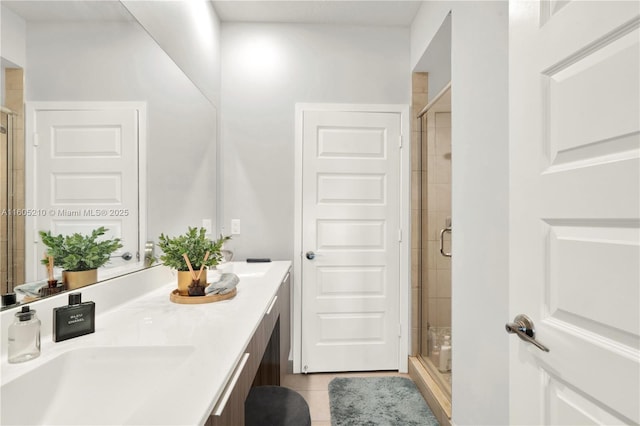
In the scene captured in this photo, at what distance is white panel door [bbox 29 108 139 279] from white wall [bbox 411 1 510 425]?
58.4 inches

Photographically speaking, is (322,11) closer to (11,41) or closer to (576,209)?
(11,41)

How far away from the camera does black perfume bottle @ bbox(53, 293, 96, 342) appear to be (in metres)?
0.87

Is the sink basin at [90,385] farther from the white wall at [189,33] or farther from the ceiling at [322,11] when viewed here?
the ceiling at [322,11]

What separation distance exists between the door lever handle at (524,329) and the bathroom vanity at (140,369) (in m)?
0.78

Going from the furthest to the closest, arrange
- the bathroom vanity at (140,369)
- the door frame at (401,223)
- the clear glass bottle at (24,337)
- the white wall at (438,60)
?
the door frame at (401,223) → the white wall at (438,60) → the clear glass bottle at (24,337) → the bathroom vanity at (140,369)

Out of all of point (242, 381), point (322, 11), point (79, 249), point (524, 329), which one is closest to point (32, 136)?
point (79, 249)

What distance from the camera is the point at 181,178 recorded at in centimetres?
180

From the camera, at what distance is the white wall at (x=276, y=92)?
2475 mm

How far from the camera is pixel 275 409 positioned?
1193 millimetres

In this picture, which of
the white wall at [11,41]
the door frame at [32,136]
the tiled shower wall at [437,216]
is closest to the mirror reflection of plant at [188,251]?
the door frame at [32,136]

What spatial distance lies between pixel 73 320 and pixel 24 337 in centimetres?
15

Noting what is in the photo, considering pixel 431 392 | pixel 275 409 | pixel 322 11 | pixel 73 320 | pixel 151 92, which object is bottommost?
pixel 431 392

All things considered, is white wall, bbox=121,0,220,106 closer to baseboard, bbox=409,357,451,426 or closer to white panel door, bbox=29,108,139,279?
white panel door, bbox=29,108,139,279

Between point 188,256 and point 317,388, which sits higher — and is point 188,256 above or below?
above
